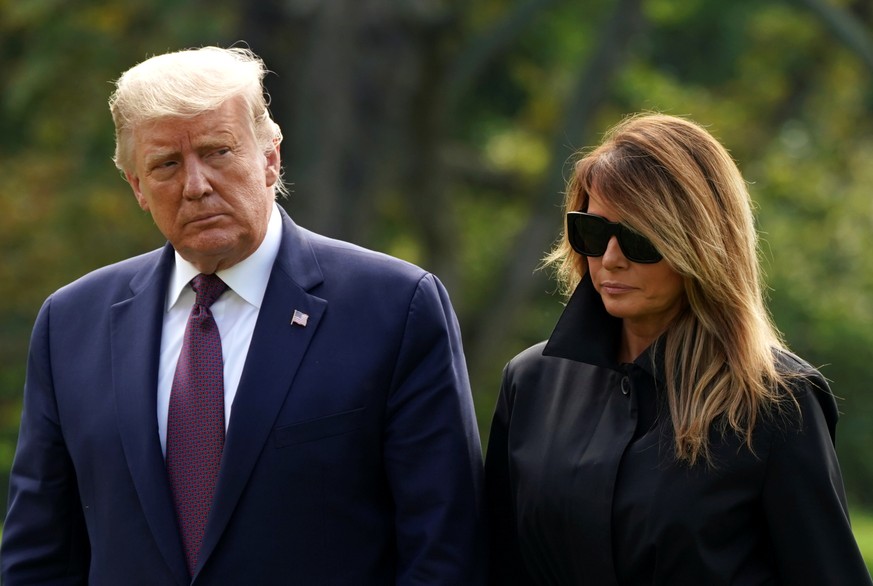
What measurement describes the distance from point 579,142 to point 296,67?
3285 mm

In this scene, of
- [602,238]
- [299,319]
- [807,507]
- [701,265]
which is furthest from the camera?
[299,319]

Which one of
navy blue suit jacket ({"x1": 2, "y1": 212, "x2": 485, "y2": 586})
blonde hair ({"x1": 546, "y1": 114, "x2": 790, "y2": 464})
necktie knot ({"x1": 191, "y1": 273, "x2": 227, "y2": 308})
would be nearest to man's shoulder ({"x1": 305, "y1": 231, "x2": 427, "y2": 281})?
navy blue suit jacket ({"x1": 2, "y1": 212, "x2": 485, "y2": 586})

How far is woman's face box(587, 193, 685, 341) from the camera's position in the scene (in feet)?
10.3

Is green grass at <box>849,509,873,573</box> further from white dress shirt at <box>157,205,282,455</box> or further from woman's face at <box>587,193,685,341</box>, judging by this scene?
white dress shirt at <box>157,205,282,455</box>

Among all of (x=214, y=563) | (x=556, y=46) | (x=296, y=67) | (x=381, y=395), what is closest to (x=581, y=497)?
(x=381, y=395)

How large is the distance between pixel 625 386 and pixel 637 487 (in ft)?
0.85

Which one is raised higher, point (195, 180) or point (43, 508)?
point (195, 180)

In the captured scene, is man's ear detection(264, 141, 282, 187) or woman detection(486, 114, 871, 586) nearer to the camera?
woman detection(486, 114, 871, 586)

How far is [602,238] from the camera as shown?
316 cm

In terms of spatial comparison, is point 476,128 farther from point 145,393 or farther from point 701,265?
point 701,265

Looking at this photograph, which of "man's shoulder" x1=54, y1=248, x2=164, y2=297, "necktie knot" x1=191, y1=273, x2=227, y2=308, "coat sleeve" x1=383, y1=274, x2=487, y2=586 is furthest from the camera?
"man's shoulder" x1=54, y1=248, x2=164, y2=297

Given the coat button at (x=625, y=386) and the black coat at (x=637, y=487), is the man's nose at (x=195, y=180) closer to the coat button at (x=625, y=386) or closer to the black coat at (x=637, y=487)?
the black coat at (x=637, y=487)

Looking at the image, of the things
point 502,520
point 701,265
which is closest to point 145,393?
point 502,520

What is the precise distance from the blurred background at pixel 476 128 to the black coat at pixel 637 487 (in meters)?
4.62
